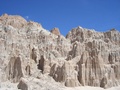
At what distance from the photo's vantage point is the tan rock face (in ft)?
232

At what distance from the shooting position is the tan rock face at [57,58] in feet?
232

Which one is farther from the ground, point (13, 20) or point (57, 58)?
point (13, 20)

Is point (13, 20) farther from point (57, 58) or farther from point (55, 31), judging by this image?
point (57, 58)

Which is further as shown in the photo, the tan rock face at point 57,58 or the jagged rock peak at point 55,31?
the jagged rock peak at point 55,31

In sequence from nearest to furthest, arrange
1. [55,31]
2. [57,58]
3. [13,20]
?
[57,58]
[13,20]
[55,31]

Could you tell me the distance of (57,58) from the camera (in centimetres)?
8200

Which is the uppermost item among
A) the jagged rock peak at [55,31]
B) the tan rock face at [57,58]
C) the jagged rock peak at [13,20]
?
the jagged rock peak at [13,20]

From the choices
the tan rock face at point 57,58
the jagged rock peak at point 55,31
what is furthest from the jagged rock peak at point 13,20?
the jagged rock peak at point 55,31

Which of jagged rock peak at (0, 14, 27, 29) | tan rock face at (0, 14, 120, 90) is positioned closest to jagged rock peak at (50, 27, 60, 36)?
tan rock face at (0, 14, 120, 90)

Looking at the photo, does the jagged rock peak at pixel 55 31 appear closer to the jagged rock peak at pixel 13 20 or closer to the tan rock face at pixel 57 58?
the tan rock face at pixel 57 58

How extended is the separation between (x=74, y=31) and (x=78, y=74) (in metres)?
31.5

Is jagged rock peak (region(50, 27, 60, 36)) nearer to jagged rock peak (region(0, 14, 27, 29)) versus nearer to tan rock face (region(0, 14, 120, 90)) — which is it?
tan rock face (region(0, 14, 120, 90))

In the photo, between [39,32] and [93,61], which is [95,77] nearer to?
[93,61]

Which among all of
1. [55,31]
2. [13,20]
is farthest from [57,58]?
[13,20]
